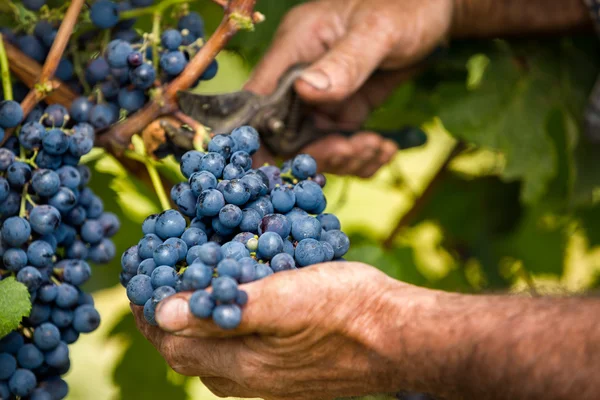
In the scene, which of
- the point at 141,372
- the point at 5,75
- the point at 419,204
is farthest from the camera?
the point at 419,204

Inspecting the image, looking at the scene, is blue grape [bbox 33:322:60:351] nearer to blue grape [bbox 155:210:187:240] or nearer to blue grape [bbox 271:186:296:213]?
blue grape [bbox 155:210:187:240]

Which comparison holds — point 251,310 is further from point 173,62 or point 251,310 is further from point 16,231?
point 173,62

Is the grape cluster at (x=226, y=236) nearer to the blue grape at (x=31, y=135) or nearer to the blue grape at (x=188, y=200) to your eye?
the blue grape at (x=188, y=200)

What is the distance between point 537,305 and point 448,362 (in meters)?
0.19

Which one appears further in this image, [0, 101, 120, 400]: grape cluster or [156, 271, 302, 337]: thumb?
[0, 101, 120, 400]: grape cluster

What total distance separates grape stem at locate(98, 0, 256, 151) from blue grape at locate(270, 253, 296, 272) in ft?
1.94

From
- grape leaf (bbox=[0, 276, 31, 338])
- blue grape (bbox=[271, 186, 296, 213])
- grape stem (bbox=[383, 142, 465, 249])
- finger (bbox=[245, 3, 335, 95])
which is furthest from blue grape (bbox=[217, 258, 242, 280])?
grape stem (bbox=[383, 142, 465, 249])

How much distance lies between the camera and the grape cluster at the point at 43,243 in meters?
1.50

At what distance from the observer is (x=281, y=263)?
4.13 feet

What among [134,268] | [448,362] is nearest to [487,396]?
[448,362]

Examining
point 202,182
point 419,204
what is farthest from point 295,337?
point 419,204

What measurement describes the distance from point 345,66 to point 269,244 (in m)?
1.00

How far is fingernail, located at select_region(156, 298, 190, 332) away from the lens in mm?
1189

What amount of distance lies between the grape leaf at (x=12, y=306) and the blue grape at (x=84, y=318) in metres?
0.19
